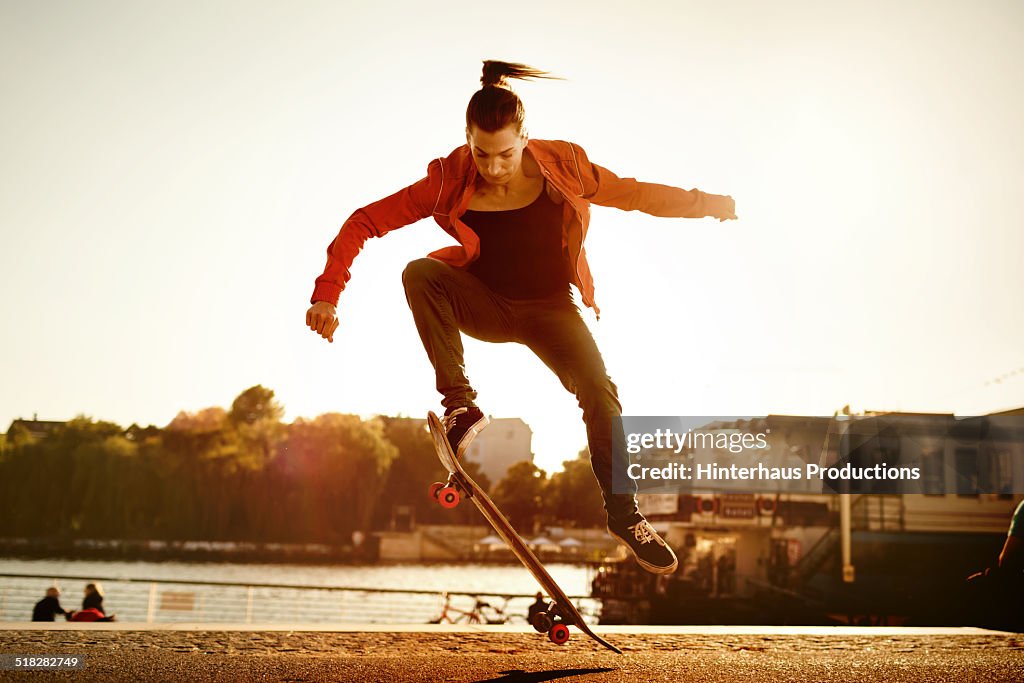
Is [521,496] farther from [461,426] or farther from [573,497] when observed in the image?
[461,426]

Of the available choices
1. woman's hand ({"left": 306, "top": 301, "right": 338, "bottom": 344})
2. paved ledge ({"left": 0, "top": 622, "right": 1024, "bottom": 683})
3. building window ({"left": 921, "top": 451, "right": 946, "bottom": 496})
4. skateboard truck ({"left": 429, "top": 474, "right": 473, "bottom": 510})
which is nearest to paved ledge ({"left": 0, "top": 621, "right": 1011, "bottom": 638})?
paved ledge ({"left": 0, "top": 622, "right": 1024, "bottom": 683})

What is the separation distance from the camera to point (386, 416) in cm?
6881

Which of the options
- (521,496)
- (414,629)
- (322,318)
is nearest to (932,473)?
(414,629)

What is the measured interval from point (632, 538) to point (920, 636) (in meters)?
5.11

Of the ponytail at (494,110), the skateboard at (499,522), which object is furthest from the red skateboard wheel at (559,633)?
the ponytail at (494,110)

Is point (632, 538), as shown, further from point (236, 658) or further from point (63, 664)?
point (63, 664)

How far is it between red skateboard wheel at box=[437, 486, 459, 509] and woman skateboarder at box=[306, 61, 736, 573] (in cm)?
27

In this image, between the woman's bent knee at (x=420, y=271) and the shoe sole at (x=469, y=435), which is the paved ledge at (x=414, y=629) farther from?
the woman's bent knee at (x=420, y=271)

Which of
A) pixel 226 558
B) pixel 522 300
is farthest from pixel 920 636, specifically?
pixel 226 558

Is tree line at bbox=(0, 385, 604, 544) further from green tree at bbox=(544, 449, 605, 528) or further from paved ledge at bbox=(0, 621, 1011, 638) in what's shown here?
paved ledge at bbox=(0, 621, 1011, 638)

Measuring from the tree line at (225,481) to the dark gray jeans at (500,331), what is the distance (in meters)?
49.7

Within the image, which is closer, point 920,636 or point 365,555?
point 920,636

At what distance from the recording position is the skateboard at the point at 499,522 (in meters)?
4.83

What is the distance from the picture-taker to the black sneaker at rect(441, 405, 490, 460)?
472 centimetres
